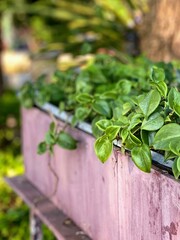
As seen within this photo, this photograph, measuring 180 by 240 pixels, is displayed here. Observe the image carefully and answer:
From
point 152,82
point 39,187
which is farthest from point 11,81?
point 152,82

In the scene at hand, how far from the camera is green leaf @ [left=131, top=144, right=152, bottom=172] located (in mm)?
1409

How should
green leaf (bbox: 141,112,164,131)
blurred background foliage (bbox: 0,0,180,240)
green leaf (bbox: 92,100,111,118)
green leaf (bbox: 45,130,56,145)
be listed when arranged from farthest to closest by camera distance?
1. blurred background foliage (bbox: 0,0,180,240)
2. green leaf (bbox: 45,130,56,145)
3. green leaf (bbox: 92,100,111,118)
4. green leaf (bbox: 141,112,164,131)

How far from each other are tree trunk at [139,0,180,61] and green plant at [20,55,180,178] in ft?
3.50

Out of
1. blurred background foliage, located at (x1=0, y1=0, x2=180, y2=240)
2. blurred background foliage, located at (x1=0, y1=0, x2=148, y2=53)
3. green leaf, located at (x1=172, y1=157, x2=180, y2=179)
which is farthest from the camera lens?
blurred background foliage, located at (x1=0, y1=0, x2=148, y2=53)

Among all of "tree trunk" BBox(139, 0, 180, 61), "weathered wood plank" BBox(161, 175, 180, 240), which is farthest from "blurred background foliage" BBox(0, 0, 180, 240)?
"weathered wood plank" BBox(161, 175, 180, 240)

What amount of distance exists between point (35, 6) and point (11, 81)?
792cm

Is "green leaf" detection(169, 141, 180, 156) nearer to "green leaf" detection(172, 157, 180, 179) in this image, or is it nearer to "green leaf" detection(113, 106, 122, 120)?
"green leaf" detection(172, 157, 180, 179)

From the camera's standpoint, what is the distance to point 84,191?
76.4 inches

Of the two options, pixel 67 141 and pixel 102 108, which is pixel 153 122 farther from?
pixel 67 141

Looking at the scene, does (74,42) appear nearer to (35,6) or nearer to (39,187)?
(35,6)

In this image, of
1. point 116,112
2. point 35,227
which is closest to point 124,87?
point 116,112

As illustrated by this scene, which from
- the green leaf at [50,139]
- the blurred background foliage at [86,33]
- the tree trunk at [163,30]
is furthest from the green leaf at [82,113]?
the tree trunk at [163,30]

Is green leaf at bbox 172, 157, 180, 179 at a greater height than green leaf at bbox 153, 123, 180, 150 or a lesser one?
lesser

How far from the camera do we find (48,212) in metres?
2.22
